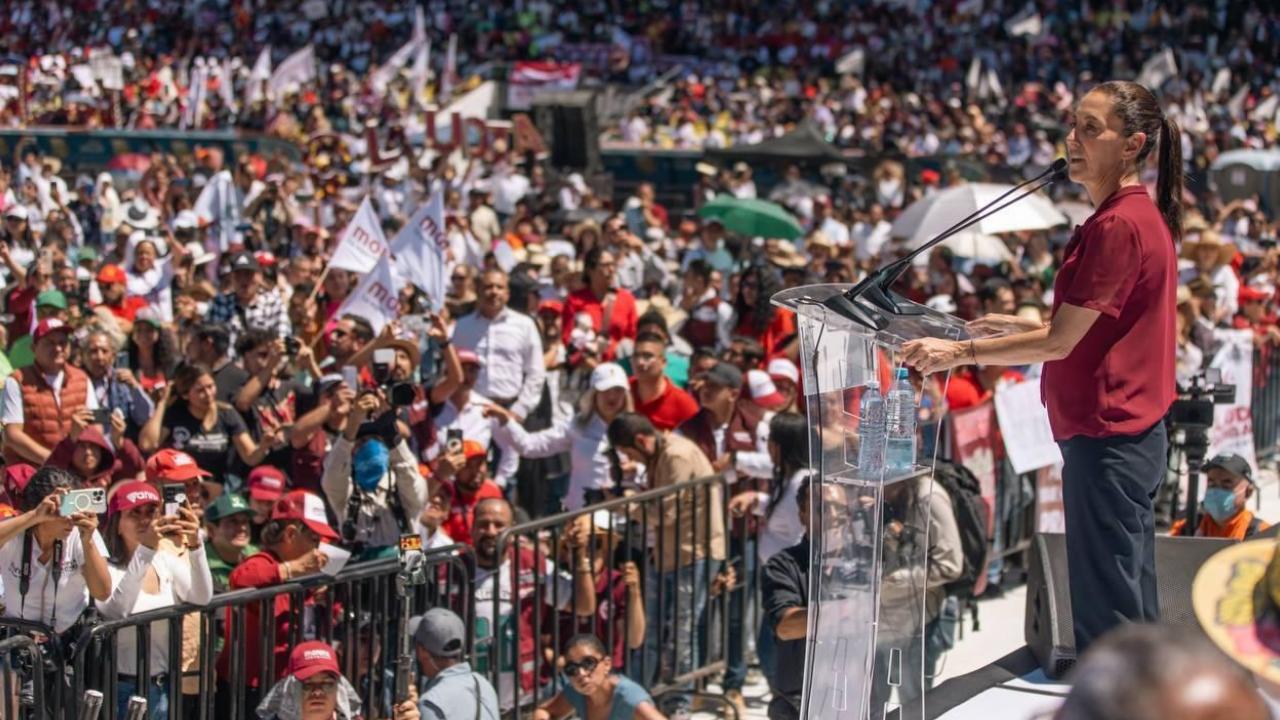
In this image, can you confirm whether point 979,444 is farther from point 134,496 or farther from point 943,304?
point 134,496

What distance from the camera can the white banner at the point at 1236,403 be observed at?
397 inches

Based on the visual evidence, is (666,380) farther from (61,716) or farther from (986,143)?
(986,143)

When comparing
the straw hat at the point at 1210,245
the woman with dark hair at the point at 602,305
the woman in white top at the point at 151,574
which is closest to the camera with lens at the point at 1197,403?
the woman in white top at the point at 151,574

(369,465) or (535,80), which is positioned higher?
(535,80)

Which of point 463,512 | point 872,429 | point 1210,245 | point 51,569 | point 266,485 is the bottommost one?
point 463,512

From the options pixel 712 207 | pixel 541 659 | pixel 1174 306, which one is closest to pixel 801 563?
pixel 541 659

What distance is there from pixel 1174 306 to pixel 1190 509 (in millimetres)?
2574

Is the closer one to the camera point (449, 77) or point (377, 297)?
point (377, 297)

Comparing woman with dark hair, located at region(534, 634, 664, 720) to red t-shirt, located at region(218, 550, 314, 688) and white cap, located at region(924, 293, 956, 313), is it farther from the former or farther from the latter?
white cap, located at region(924, 293, 956, 313)

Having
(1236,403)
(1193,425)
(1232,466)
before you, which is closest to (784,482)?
(1193,425)

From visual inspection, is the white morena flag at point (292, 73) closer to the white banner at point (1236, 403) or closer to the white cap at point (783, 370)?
the white banner at point (1236, 403)

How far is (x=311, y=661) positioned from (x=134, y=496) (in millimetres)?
827

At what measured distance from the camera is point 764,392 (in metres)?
8.12

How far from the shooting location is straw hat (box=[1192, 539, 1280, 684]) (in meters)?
2.82
